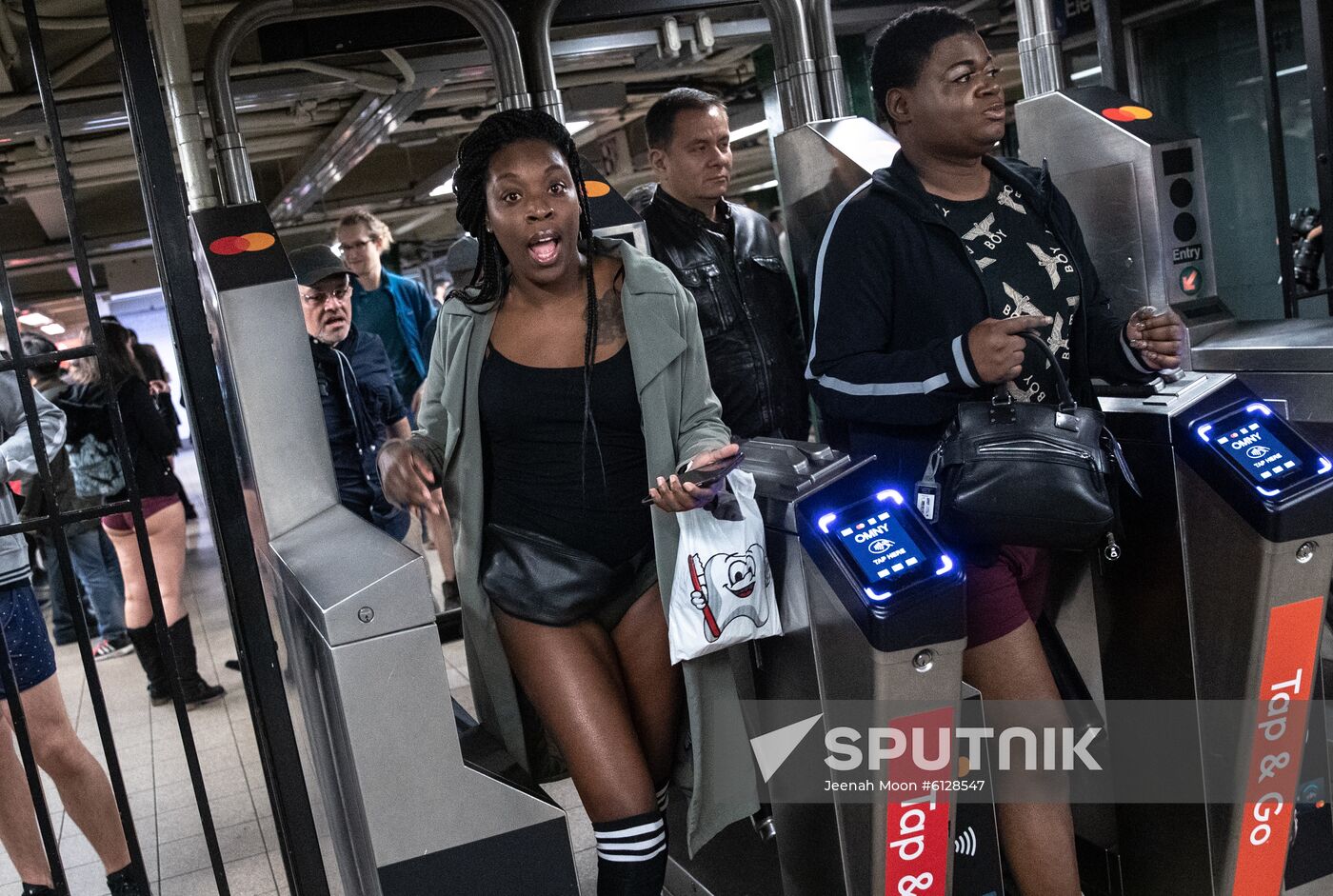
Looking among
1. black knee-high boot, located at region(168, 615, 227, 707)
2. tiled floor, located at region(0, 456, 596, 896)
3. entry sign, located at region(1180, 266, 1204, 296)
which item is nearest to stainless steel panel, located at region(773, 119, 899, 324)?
entry sign, located at region(1180, 266, 1204, 296)

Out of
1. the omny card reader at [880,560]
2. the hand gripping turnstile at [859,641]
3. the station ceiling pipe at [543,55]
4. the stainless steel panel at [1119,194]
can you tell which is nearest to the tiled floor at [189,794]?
the hand gripping turnstile at [859,641]

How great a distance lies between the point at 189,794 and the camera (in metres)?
3.83

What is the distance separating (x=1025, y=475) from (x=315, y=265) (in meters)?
2.13

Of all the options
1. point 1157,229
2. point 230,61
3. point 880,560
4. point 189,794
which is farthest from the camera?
point 189,794

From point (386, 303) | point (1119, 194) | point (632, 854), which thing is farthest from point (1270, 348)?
point (386, 303)

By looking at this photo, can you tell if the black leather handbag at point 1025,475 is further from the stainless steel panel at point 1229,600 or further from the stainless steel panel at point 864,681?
the stainless steel panel at point 1229,600

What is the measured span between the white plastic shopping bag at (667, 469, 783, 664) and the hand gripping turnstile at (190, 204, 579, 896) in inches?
12.9

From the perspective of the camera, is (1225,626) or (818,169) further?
(818,169)

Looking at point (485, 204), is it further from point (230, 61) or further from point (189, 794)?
point (189, 794)

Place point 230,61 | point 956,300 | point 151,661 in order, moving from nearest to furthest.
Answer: point 956,300 → point 230,61 → point 151,661

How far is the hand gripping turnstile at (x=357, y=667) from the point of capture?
1.62m

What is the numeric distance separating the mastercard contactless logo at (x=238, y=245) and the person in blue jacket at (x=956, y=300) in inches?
38.4

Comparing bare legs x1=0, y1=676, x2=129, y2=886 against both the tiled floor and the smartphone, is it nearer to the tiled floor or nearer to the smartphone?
the tiled floor

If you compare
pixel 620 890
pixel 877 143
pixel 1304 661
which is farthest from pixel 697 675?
pixel 877 143
